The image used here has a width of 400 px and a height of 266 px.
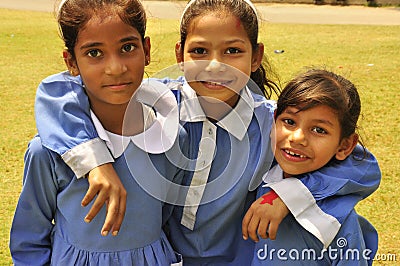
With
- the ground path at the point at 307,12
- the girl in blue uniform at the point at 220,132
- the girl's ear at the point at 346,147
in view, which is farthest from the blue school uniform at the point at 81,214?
the ground path at the point at 307,12

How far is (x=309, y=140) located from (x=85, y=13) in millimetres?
726

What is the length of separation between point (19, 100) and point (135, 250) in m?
4.05

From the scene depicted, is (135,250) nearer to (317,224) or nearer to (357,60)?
(317,224)

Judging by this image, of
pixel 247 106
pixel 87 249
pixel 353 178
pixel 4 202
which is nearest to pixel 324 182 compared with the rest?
pixel 353 178

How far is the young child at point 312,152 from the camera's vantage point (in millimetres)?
1760

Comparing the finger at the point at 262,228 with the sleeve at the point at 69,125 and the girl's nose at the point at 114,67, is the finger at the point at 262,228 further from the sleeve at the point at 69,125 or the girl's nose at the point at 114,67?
the girl's nose at the point at 114,67

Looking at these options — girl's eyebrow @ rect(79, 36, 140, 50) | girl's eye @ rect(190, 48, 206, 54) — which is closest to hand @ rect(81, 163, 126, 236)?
girl's eyebrow @ rect(79, 36, 140, 50)

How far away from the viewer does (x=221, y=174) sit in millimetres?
1853

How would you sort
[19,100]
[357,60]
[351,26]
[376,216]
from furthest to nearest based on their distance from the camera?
1. [351,26]
2. [357,60]
3. [19,100]
4. [376,216]

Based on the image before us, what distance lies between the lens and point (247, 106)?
6.17 feet

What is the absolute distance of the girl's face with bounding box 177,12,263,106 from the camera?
179cm

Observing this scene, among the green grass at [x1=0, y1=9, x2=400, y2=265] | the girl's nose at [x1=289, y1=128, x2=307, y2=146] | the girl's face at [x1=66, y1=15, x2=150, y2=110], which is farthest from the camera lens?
the green grass at [x1=0, y1=9, x2=400, y2=265]

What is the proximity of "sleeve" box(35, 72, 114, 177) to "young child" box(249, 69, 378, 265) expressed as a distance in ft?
1.60

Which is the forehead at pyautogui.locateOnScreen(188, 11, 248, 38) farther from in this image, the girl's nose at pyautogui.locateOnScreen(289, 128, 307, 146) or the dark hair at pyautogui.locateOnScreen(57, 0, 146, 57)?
the girl's nose at pyautogui.locateOnScreen(289, 128, 307, 146)
